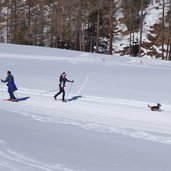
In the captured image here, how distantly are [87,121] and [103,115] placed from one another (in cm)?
143

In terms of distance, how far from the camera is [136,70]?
112 ft

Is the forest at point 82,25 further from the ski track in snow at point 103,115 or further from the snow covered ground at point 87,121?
the ski track in snow at point 103,115

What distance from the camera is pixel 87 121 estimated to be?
17.0 meters

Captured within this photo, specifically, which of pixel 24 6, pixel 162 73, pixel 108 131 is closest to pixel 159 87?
pixel 162 73

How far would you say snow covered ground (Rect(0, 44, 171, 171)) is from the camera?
11030 millimetres

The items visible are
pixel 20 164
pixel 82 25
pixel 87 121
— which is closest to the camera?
pixel 20 164

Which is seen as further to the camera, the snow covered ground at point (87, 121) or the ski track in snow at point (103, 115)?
the ski track in snow at point (103, 115)

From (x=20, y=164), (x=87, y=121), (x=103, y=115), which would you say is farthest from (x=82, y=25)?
(x=20, y=164)

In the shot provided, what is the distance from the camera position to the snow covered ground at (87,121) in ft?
36.2

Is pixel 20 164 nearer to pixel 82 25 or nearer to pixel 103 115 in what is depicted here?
pixel 103 115

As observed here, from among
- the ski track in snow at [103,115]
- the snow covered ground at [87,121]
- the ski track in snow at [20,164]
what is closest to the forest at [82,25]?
the snow covered ground at [87,121]

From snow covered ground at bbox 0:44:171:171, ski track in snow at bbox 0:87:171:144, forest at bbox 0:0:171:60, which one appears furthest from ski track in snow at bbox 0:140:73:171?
forest at bbox 0:0:171:60

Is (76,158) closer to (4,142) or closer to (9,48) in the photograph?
(4,142)

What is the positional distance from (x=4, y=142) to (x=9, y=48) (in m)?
33.5
